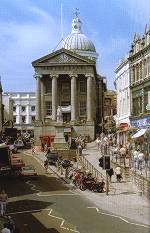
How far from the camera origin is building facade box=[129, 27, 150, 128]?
2569 inches

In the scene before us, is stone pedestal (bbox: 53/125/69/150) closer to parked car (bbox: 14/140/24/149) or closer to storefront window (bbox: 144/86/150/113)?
parked car (bbox: 14/140/24/149)

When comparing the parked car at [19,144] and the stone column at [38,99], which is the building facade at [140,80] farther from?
the stone column at [38,99]

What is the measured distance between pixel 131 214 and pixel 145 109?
110ft

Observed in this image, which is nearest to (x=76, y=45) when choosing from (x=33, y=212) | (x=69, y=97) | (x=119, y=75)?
(x=69, y=97)

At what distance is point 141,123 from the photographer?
66.1 meters

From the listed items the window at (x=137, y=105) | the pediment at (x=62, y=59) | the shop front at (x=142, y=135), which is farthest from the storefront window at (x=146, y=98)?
the pediment at (x=62, y=59)

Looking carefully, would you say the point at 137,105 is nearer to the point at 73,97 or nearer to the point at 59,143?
the point at 59,143

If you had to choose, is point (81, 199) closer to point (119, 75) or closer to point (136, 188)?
point (136, 188)

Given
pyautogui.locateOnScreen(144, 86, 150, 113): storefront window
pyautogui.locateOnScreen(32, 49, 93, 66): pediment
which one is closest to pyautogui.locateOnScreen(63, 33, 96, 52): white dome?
pyautogui.locateOnScreen(32, 49, 93, 66): pediment

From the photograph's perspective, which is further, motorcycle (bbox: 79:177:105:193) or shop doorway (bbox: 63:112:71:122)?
shop doorway (bbox: 63:112:71:122)

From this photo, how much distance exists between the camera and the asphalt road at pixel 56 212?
29375 mm

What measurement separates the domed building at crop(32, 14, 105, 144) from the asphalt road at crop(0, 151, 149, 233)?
49849 mm

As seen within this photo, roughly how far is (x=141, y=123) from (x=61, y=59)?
37.5 metres

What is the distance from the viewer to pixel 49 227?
97.4ft
